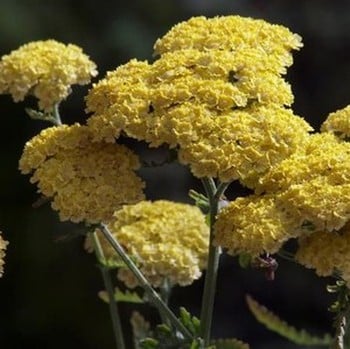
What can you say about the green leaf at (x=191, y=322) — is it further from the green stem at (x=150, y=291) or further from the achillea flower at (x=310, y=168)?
the achillea flower at (x=310, y=168)

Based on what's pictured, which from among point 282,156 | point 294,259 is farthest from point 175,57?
point 294,259

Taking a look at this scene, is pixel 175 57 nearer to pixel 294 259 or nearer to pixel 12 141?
pixel 294 259

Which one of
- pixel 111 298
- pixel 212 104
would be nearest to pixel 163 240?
pixel 111 298

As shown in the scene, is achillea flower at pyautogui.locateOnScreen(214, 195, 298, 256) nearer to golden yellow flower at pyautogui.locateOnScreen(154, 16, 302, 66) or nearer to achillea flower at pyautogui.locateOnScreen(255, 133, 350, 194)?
achillea flower at pyautogui.locateOnScreen(255, 133, 350, 194)

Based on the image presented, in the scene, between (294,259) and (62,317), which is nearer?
(294,259)

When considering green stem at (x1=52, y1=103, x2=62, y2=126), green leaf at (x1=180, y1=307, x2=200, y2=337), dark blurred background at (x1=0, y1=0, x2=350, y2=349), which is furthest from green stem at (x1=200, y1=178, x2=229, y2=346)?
dark blurred background at (x1=0, y1=0, x2=350, y2=349)

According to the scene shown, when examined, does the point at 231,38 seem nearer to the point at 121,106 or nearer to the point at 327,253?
the point at 121,106

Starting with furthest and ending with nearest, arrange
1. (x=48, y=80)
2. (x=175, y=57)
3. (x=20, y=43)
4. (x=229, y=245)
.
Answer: (x=20, y=43), (x=48, y=80), (x=175, y=57), (x=229, y=245)
